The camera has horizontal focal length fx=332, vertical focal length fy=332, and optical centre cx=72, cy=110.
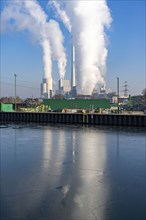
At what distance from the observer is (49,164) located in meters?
16.2

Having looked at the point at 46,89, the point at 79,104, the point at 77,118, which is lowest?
the point at 77,118

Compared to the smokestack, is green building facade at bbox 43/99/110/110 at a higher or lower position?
lower

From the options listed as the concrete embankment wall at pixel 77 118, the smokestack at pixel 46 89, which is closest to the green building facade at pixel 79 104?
the concrete embankment wall at pixel 77 118

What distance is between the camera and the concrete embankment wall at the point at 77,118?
45484 millimetres

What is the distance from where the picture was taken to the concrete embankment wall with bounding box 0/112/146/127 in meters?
45.5

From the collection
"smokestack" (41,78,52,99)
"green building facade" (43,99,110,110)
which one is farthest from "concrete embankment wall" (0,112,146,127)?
"smokestack" (41,78,52,99)

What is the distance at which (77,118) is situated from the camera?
165 ft

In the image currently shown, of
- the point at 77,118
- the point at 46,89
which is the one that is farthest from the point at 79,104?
the point at 46,89

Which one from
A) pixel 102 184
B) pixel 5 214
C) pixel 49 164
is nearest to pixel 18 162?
pixel 49 164

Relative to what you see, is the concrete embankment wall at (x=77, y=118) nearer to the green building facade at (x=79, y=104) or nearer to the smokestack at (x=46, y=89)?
the green building facade at (x=79, y=104)

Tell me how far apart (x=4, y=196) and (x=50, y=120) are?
41.2m

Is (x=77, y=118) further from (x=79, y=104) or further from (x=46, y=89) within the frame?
(x=46, y=89)

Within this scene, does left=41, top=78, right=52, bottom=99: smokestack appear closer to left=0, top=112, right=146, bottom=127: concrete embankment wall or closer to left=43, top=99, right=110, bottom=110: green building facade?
left=43, top=99, right=110, bottom=110: green building facade

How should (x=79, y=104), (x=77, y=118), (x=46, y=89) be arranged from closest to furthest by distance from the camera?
(x=77, y=118)
(x=79, y=104)
(x=46, y=89)
